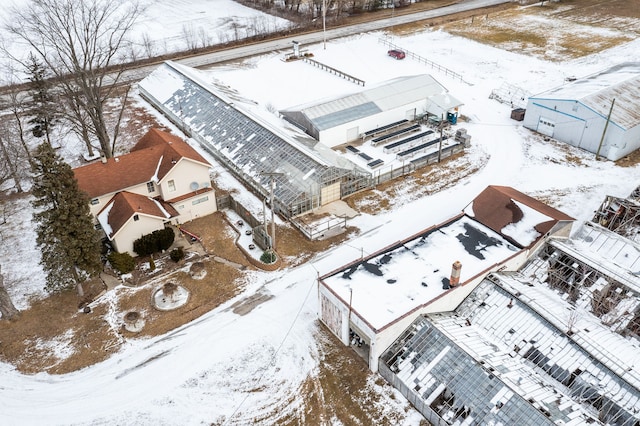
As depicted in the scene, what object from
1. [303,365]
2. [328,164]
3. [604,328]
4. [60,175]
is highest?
[60,175]

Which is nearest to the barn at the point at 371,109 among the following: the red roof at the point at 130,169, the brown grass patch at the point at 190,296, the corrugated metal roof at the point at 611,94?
the corrugated metal roof at the point at 611,94

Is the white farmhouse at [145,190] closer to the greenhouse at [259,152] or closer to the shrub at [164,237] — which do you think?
the shrub at [164,237]

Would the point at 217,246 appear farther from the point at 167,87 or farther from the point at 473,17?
the point at 473,17

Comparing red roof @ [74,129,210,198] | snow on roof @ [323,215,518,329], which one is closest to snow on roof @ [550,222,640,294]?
snow on roof @ [323,215,518,329]

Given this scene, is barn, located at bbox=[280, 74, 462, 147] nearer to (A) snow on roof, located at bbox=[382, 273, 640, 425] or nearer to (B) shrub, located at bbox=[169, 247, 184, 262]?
(B) shrub, located at bbox=[169, 247, 184, 262]

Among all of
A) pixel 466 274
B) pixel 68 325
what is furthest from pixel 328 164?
pixel 68 325

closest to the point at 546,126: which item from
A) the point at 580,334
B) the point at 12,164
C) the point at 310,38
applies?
the point at 580,334

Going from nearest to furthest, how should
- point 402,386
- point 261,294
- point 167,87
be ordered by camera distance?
1. point 402,386
2. point 261,294
3. point 167,87

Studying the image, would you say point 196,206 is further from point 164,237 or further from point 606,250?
point 606,250
